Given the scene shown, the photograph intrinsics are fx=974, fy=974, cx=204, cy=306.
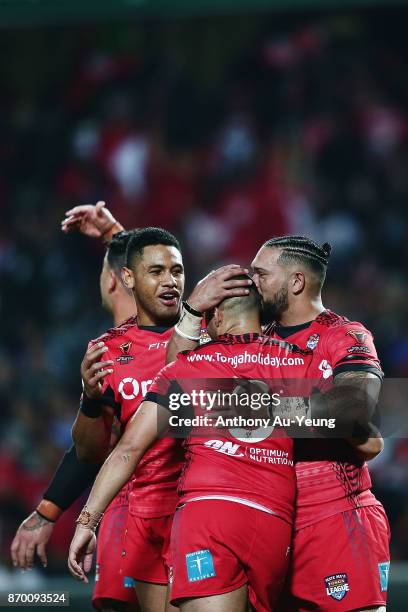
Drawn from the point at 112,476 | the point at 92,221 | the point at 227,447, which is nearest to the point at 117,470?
the point at 112,476

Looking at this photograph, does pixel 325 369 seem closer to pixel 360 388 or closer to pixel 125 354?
pixel 360 388

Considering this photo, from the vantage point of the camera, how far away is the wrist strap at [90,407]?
4.18 metres

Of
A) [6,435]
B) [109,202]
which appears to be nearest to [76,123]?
[109,202]

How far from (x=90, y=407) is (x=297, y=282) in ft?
3.41

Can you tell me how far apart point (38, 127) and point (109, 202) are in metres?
1.54

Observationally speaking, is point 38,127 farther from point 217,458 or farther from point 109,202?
point 217,458

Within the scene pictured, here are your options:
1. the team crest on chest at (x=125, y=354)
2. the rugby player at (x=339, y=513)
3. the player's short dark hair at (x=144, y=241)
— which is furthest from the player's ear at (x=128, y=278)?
the rugby player at (x=339, y=513)

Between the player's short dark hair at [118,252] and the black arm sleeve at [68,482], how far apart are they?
0.97 meters

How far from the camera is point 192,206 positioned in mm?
10164

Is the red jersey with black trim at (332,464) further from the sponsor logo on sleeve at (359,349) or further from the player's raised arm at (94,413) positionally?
the player's raised arm at (94,413)

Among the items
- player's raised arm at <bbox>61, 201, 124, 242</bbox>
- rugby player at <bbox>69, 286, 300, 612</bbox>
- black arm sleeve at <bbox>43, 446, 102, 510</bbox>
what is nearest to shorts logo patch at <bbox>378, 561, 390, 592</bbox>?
rugby player at <bbox>69, 286, 300, 612</bbox>

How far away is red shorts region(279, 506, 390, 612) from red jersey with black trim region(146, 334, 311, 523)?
0.77 ft

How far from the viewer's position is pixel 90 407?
4.20 m

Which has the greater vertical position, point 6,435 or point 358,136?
point 358,136
